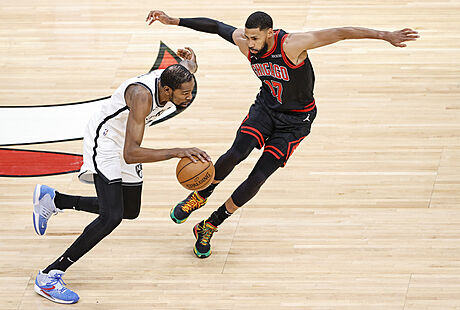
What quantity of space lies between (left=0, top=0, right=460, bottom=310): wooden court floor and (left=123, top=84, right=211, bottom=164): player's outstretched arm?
3.38 feet

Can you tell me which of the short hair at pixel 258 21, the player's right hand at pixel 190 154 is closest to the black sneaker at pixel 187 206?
the player's right hand at pixel 190 154

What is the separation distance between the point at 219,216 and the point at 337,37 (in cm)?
146

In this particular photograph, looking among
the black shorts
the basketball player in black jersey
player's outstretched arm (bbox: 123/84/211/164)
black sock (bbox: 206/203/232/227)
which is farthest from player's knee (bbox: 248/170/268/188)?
player's outstretched arm (bbox: 123/84/211/164)

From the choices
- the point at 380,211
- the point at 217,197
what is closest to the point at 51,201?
the point at 217,197

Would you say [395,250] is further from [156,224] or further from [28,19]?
[28,19]

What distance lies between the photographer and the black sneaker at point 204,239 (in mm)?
5473

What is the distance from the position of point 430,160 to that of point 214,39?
298 centimetres

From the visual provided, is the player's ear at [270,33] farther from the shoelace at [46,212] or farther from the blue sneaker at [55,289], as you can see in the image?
the blue sneaker at [55,289]

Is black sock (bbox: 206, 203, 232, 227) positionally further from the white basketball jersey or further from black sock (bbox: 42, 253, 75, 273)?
black sock (bbox: 42, 253, 75, 273)

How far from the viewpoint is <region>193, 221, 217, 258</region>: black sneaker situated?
5.47 meters

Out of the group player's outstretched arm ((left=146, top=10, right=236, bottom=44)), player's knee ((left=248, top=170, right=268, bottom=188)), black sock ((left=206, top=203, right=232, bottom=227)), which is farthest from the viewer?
player's outstretched arm ((left=146, top=10, right=236, bottom=44))

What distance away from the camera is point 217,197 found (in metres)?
6.14

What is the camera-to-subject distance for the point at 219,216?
5.46 metres

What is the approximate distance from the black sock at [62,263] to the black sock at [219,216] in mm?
1007
